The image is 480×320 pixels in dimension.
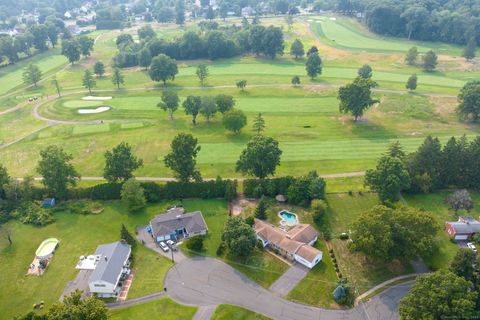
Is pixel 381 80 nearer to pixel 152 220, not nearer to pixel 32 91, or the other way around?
pixel 152 220

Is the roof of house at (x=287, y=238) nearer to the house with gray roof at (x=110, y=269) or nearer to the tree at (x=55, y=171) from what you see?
the house with gray roof at (x=110, y=269)

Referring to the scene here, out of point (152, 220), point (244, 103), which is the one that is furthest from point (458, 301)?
point (244, 103)

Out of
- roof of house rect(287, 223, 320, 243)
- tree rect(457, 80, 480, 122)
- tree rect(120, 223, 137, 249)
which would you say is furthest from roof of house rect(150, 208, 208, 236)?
tree rect(457, 80, 480, 122)

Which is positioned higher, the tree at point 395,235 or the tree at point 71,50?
the tree at point 71,50

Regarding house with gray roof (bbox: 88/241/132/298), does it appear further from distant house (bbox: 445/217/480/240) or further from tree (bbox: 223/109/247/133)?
distant house (bbox: 445/217/480/240)

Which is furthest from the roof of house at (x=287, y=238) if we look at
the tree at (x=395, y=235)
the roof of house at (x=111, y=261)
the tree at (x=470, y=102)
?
the tree at (x=470, y=102)

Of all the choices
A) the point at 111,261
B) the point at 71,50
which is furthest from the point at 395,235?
the point at 71,50
